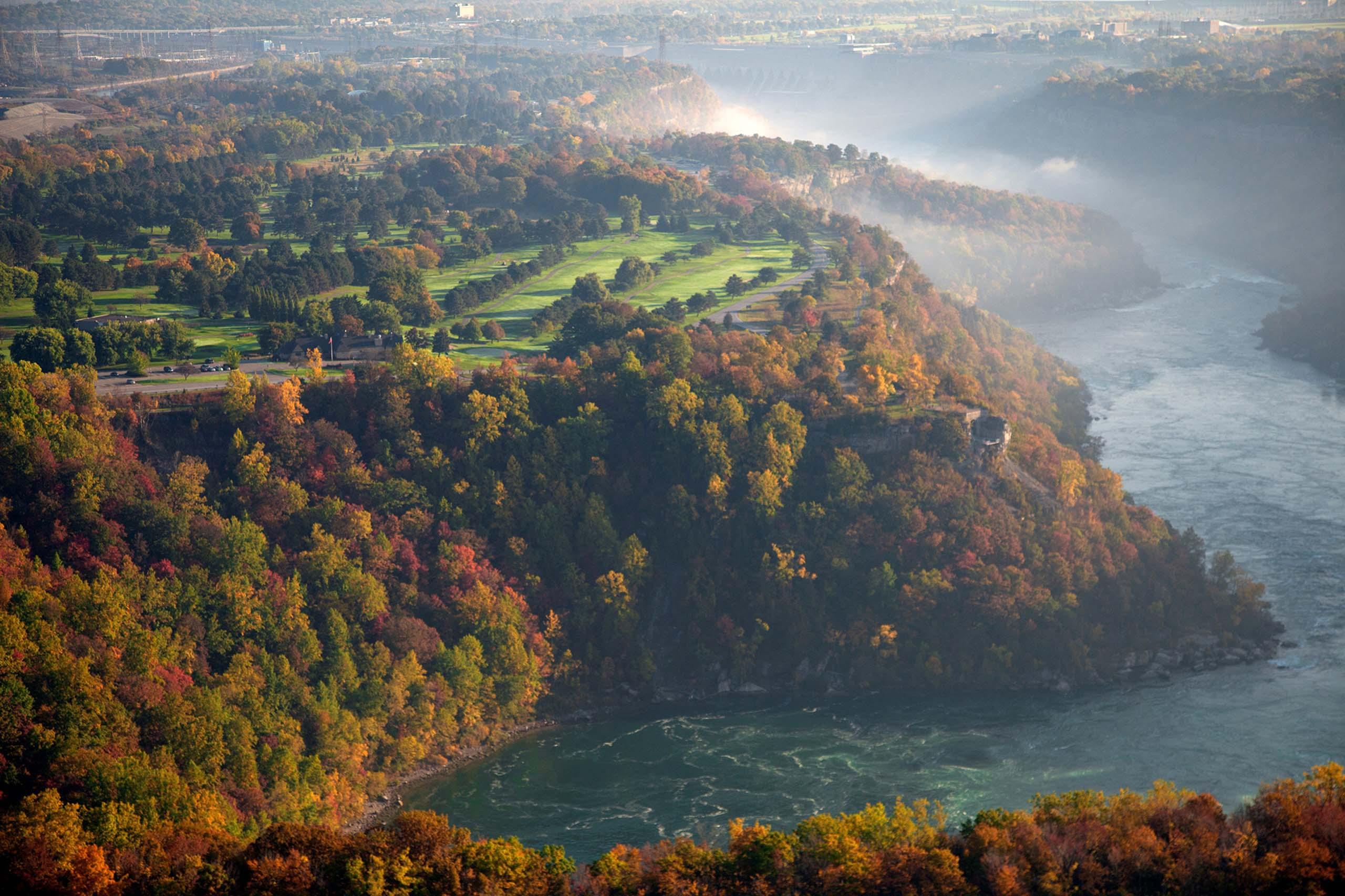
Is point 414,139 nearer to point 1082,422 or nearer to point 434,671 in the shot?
point 1082,422

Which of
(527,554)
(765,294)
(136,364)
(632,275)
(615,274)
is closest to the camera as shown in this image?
(527,554)

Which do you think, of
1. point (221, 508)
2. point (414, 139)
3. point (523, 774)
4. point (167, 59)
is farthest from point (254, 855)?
point (167, 59)

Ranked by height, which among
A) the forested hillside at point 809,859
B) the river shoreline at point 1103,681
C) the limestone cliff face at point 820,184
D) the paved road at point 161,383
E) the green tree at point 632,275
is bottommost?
the river shoreline at point 1103,681

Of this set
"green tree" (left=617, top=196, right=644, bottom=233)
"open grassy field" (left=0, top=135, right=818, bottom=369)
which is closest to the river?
"open grassy field" (left=0, top=135, right=818, bottom=369)

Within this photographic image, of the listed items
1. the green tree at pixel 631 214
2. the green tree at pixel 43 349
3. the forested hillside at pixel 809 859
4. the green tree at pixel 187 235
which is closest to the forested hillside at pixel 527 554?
the green tree at pixel 43 349

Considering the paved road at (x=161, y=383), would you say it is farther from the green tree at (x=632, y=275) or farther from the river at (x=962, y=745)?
the green tree at (x=632, y=275)

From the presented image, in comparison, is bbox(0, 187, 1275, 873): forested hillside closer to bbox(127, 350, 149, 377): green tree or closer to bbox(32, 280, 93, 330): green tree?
bbox(127, 350, 149, 377): green tree

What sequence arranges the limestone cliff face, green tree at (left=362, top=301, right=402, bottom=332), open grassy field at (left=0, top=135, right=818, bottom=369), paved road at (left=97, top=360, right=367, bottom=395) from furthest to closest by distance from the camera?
the limestone cliff face, open grassy field at (left=0, top=135, right=818, bottom=369), green tree at (left=362, top=301, right=402, bottom=332), paved road at (left=97, top=360, right=367, bottom=395)

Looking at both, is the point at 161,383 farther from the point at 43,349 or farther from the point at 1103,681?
the point at 1103,681

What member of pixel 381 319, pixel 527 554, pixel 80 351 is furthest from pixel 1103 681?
pixel 80 351

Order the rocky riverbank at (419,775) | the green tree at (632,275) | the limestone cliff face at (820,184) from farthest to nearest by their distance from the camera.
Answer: the limestone cliff face at (820,184)
the green tree at (632,275)
the rocky riverbank at (419,775)
